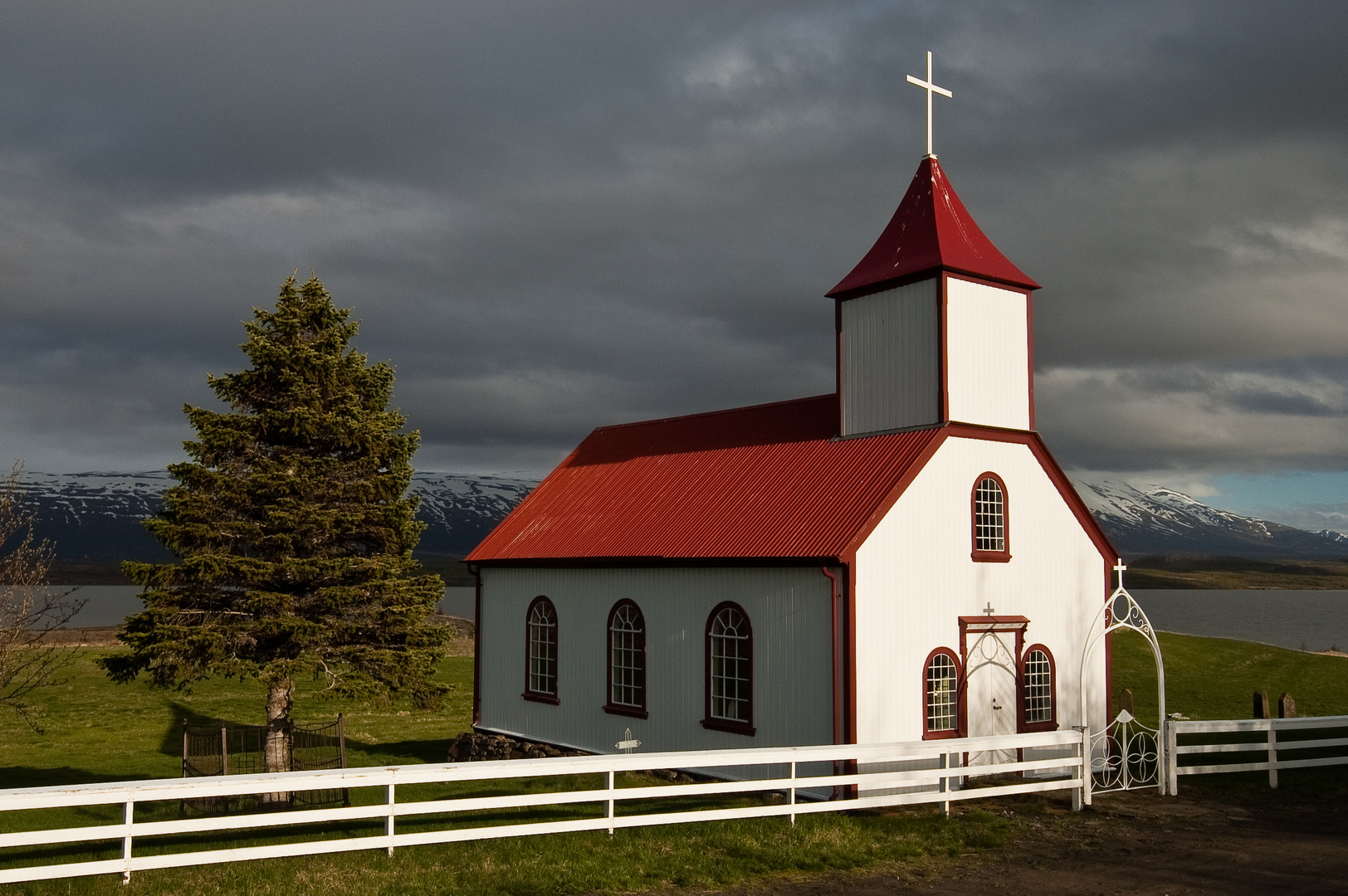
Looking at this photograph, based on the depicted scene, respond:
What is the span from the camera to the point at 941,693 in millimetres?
19562

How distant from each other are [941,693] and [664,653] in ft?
17.3

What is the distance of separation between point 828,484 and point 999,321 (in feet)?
14.8

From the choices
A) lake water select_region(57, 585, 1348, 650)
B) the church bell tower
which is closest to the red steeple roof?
the church bell tower

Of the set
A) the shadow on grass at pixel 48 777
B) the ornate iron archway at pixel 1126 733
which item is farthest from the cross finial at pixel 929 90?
the shadow on grass at pixel 48 777

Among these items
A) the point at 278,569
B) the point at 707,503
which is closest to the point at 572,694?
the point at 707,503

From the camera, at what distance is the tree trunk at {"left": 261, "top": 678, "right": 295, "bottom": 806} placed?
21.5 m

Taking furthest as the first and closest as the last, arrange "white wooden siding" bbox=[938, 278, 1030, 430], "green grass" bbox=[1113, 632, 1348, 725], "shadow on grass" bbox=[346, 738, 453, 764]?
"green grass" bbox=[1113, 632, 1348, 725], "shadow on grass" bbox=[346, 738, 453, 764], "white wooden siding" bbox=[938, 278, 1030, 430]

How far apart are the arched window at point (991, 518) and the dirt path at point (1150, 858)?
15.6 feet

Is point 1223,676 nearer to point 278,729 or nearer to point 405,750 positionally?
point 405,750

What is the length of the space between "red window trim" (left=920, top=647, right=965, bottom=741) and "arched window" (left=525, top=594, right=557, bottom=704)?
885 cm

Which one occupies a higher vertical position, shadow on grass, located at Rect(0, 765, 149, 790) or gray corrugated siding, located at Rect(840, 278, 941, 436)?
gray corrugated siding, located at Rect(840, 278, 941, 436)

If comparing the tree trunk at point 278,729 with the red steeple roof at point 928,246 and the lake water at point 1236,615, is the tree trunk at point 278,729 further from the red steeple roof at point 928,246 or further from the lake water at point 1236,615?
the lake water at point 1236,615

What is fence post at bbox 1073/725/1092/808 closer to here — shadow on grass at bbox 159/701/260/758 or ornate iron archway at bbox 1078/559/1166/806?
ornate iron archway at bbox 1078/559/1166/806

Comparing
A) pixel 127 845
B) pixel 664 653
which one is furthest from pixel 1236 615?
pixel 127 845
